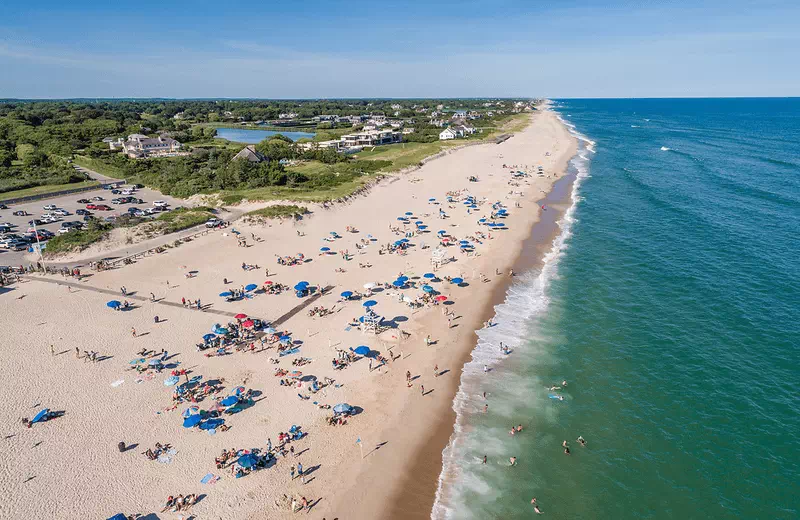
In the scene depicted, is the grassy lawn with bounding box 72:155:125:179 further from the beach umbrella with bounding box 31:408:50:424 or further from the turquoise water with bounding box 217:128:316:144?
the beach umbrella with bounding box 31:408:50:424

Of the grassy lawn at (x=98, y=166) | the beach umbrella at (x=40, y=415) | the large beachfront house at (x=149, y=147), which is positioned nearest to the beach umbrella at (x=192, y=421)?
the beach umbrella at (x=40, y=415)

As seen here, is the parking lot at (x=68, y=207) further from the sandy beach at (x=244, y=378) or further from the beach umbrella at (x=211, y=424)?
the beach umbrella at (x=211, y=424)

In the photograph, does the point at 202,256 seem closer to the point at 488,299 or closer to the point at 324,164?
the point at 488,299

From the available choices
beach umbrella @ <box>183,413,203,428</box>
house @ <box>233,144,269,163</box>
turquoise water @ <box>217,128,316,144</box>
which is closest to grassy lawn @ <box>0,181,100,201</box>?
house @ <box>233,144,269,163</box>

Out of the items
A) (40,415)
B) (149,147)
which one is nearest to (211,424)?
(40,415)

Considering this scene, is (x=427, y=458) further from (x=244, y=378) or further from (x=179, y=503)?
(x=244, y=378)
